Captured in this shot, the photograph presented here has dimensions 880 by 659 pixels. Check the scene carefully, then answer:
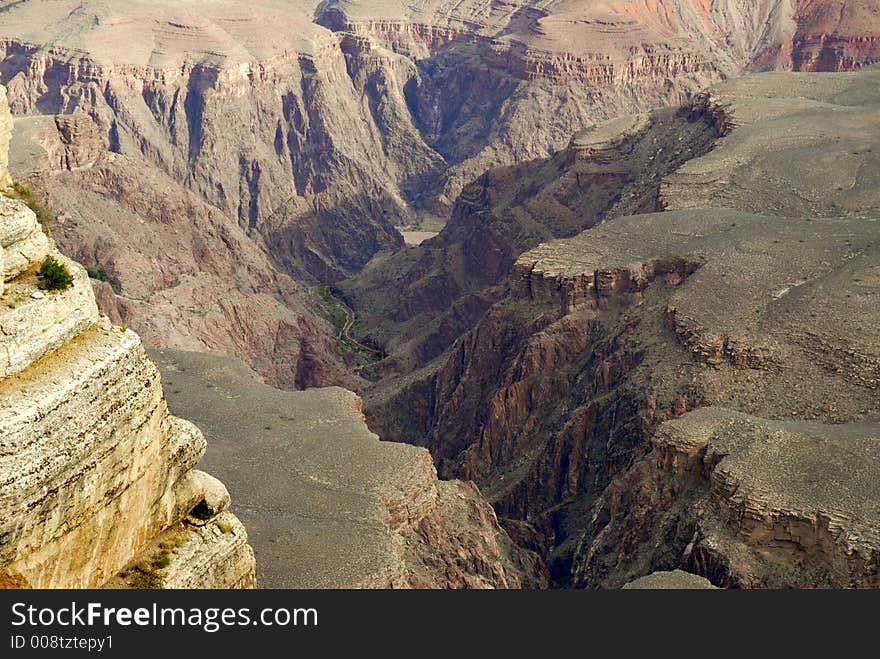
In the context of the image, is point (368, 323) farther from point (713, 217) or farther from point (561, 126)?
point (561, 126)

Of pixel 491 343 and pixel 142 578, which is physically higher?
pixel 142 578

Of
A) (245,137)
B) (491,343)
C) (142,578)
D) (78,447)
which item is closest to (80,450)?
(78,447)

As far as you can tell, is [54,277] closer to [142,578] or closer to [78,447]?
[78,447]

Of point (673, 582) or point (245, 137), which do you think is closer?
point (673, 582)

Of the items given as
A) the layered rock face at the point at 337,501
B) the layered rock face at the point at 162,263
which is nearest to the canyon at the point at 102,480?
the layered rock face at the point at 337,501

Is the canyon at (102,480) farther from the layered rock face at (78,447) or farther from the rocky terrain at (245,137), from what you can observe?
the rocky terrain at (245,137)

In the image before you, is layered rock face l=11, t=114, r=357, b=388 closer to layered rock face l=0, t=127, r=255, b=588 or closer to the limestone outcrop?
the limestone outcrop

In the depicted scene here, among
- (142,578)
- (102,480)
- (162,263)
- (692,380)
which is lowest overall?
(162,263)

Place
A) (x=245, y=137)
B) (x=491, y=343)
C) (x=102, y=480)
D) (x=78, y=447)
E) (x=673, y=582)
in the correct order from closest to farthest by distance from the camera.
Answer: (x=78, y=447), (x=102, y=480), (x=673, y=582), (x=491, y=343), (x=245, y=137)

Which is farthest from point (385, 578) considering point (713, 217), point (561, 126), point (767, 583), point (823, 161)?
point (561, 126)
